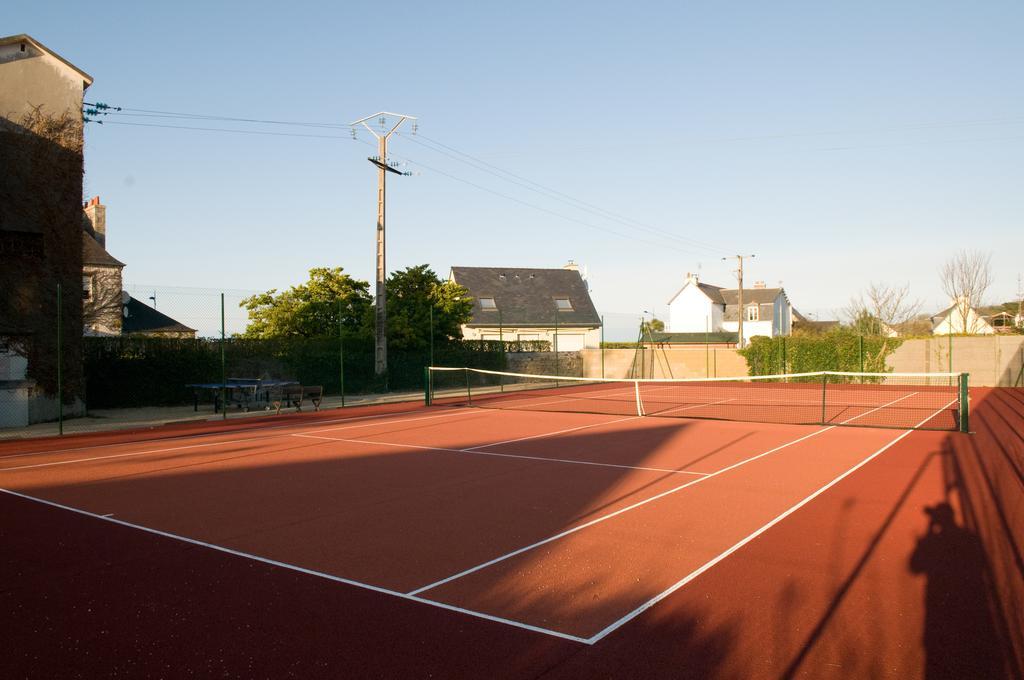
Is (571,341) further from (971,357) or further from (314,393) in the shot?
(314,393)

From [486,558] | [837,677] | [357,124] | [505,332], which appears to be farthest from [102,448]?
[505,332]

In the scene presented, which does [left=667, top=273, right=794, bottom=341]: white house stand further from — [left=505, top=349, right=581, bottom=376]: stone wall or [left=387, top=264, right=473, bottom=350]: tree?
[left=387, top=264, right=473, bottom=350]: tree

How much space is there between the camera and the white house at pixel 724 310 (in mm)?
71750

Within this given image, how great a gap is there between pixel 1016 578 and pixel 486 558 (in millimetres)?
4343

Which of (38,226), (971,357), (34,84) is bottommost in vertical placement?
(971,357)

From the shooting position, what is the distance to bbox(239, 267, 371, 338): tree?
105ft

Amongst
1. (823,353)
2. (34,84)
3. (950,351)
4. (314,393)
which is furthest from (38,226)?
(950,351)

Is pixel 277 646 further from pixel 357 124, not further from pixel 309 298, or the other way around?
pixel 309 298

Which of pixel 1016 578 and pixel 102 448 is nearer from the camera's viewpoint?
pixel 1016 578

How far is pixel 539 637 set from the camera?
4.77 metres

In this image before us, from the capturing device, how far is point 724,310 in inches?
2926

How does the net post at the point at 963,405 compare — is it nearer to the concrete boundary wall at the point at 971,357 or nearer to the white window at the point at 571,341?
the concrete boundary wall at the point at 971,357

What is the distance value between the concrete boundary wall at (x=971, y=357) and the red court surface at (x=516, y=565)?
69.2 feet

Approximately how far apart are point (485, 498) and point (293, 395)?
13.1 metres
